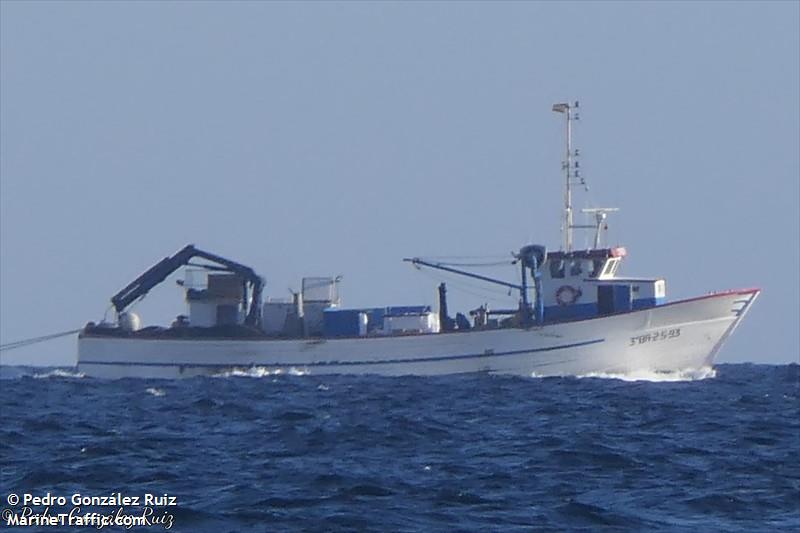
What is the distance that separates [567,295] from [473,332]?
165 inches

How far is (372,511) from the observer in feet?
78.8

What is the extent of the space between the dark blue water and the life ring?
13.7m

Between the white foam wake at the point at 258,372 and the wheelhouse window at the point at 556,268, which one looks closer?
the wheelhouse window at the point at 556,268

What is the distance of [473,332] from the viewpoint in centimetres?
6366

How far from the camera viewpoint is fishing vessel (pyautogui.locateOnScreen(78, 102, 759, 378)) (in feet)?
208

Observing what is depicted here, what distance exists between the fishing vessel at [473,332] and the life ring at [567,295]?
39 millimetres

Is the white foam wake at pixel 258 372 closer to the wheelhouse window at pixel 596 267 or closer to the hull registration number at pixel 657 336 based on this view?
the wheelhouse window at pixel 596 267

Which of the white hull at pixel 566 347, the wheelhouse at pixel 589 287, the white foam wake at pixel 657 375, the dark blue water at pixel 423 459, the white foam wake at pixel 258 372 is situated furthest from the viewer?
the white foam wake at pixel 258 372

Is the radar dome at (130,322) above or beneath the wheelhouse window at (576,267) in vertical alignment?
beneath

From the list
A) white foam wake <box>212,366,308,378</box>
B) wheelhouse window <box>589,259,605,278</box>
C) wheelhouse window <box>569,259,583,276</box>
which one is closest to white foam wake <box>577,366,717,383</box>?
wheelhouse window <box>589,259,605,278</box>

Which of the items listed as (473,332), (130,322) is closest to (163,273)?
(130,322)

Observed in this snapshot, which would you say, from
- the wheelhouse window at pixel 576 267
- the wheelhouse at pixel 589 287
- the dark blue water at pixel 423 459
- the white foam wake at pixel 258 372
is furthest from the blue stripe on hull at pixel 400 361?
the dark blue water at pixel 423 459

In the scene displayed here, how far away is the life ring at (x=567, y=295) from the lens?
64812mm

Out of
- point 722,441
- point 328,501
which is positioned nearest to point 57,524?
point 328,501
